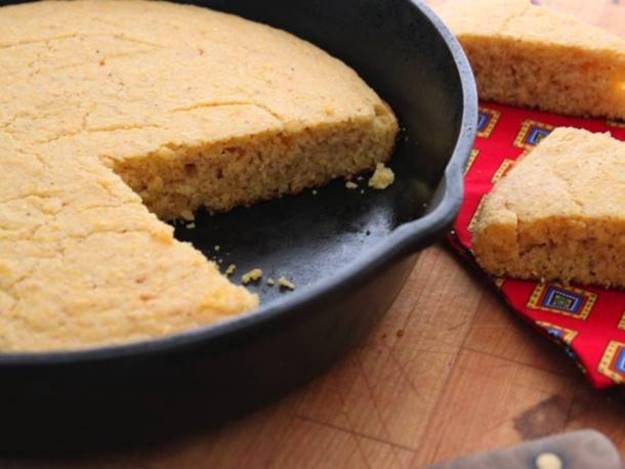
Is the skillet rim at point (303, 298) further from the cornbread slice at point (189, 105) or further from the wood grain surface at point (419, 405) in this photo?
the cornbread slice at point (189, 105)

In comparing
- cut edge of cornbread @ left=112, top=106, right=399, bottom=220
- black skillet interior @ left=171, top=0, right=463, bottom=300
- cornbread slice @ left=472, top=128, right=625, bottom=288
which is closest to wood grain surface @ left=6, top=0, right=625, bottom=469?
cornbread slice @ left=472, top=128, right=625, bottom=288

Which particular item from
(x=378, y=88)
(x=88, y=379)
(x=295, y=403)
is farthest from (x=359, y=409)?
(x=378, y=88)

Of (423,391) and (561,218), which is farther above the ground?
(561,218)

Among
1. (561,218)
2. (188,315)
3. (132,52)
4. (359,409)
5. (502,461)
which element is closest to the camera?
(502,461)

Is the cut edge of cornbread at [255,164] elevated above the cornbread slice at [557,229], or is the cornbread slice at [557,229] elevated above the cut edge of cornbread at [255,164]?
the cornbread slice at [557,229]

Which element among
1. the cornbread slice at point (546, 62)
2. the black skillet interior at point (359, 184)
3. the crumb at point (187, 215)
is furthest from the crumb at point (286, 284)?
the cornbread slice at point (546, 62)

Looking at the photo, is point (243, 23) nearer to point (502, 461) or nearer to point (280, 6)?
point (280, 6)

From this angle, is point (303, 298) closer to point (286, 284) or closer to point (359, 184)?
point (286, 284)
